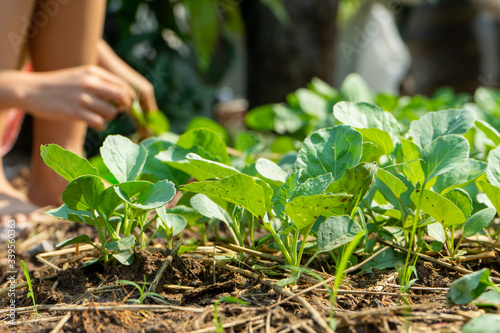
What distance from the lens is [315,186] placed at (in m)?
0.63

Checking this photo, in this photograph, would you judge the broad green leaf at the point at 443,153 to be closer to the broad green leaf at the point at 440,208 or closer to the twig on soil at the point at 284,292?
the broad green leaf at the point at 440,208

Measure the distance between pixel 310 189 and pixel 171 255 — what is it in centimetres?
26

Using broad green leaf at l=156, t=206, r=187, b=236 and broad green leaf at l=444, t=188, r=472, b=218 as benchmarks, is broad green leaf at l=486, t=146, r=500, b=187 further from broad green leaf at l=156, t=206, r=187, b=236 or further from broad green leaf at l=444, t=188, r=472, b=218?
broad green leaf at l=156, t=206, r=187, b=236

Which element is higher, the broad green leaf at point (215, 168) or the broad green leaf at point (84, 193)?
the broad green leaf at point (215, 168)

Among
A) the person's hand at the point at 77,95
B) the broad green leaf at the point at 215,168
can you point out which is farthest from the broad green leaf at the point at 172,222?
the person's hand at the point at 77,95

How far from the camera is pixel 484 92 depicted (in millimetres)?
1970

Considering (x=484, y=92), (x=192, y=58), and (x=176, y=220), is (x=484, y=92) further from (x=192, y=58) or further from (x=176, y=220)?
(x=192, y=58)

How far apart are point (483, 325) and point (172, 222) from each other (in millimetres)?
450

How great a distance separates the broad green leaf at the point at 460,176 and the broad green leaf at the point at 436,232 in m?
0.05

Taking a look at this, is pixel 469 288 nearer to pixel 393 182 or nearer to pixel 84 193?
Result: pixel 393 182

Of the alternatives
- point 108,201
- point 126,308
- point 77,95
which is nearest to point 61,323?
point 126,308

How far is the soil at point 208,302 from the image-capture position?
1.77 ft

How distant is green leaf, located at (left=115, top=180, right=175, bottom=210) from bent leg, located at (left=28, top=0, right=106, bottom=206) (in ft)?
3.16

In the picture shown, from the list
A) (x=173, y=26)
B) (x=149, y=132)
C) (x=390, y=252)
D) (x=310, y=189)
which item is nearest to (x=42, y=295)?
(x=310, y=189)
